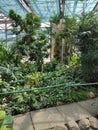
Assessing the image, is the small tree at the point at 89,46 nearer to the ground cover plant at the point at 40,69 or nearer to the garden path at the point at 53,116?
the ground cover plant at the point at 40,69

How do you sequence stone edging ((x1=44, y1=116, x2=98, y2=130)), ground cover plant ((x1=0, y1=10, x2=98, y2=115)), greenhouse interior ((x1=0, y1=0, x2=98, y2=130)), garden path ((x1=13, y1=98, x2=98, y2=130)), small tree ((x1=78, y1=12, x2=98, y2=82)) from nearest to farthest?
stone edging ((x1=44, y1=116, x2=98, y2=130)), garden path ((x1=13, y1=98, x2=98, y2=130)), greenhouse interior ((x1=0, y1=0, x2=98, y2=130)), ground cover plant ((x1=0, y1=10, x2=98, y2=115)), small tree ((x1=78, y1=12, x2=98, y2=82))

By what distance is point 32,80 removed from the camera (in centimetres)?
613

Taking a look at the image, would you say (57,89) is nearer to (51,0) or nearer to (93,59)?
(93,59)

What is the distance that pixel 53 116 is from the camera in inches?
181

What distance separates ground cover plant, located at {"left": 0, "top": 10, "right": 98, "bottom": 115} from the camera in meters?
5.23

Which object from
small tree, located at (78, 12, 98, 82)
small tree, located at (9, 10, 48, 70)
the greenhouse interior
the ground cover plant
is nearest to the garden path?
the greenhouse interior

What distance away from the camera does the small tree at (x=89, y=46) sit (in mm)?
6352

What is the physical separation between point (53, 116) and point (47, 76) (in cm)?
235

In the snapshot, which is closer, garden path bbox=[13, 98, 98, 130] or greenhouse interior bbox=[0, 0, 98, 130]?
garden path bbox=[13, 98, 98, 130]

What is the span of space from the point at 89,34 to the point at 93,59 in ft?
2.50

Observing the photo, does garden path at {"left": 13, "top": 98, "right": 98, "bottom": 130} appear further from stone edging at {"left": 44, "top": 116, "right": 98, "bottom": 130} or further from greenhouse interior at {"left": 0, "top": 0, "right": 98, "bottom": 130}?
stone edging at {"left": 44, "top": 116, "right": 98, "bottom": 130}

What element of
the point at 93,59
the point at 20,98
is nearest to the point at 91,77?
the point at 93,59

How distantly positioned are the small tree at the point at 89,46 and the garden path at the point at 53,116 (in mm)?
1394

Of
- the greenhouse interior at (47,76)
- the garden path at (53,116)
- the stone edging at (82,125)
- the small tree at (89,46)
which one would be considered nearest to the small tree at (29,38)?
the greenhouse interior at (47,76)
